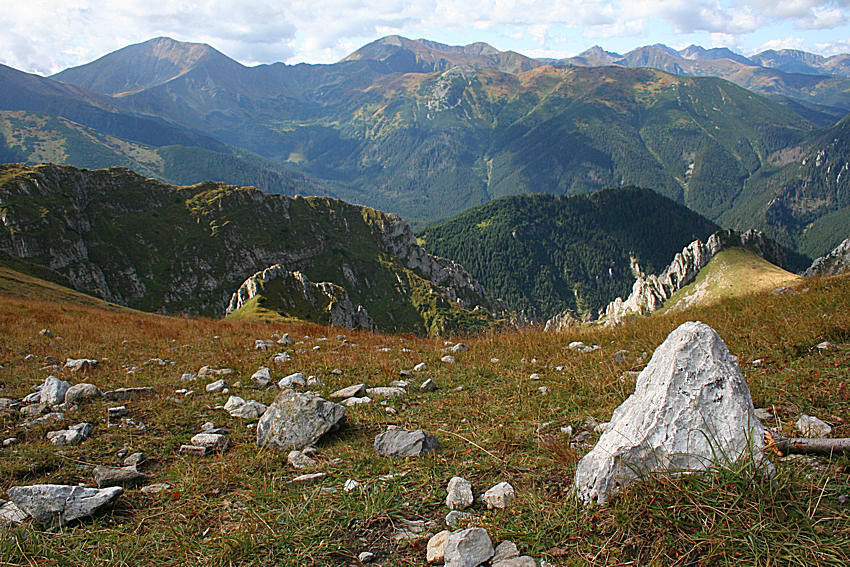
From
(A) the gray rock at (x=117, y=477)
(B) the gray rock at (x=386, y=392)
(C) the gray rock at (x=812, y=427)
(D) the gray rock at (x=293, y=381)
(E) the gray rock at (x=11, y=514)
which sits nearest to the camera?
(E) the gray rock at (x=11, y=514)

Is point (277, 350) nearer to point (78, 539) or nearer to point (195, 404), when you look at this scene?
point (195, 404)

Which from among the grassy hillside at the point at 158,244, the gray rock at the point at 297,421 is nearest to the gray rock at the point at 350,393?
the gray rock at the point at 297,421

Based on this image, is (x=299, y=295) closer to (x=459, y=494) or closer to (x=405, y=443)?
(x=405, y=443)

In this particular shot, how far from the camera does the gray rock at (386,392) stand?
8.45m

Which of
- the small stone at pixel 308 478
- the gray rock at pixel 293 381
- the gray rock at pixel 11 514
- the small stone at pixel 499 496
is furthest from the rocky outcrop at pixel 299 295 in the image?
the small stone at pixel 499 496

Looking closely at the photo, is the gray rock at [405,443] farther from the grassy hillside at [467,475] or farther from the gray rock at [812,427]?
the gray rock at [812,427]

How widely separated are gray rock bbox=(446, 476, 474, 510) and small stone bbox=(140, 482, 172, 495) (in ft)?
10.7

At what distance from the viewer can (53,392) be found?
8.23 metres

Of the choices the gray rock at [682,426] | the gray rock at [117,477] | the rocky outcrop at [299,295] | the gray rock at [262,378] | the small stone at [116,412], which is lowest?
the rocky outcrop at [299,295]

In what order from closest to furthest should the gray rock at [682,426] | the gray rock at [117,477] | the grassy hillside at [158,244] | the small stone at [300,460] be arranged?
the gray rock at [682,426] → the gray rock at [117,477] → the small stone at [300,460] → the grassy hillside at [158,244]

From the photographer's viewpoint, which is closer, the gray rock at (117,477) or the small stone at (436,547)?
the small stone at (436,547)

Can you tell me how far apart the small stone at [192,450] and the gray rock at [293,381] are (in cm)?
301

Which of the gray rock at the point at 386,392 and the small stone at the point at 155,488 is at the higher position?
the small stone at the point at 155,488

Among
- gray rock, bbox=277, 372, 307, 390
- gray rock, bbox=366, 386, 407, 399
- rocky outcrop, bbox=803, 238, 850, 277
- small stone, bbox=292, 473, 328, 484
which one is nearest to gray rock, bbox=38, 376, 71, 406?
gray rock, bbox=277, 372, 307, 390
